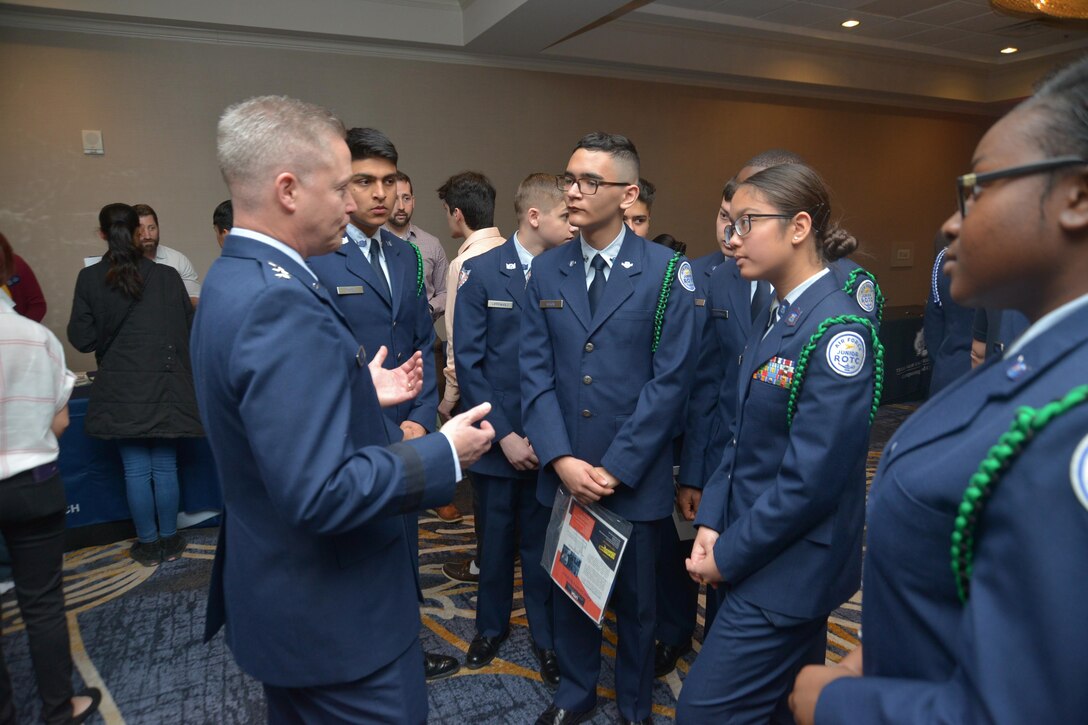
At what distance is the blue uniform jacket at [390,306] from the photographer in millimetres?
2281

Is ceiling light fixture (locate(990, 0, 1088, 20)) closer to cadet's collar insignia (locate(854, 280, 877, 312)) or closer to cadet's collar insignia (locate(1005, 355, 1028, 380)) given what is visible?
cadet's collar insignia (locate(854, 280, 877, 312))

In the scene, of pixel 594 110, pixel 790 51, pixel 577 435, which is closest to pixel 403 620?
pixel 577 435

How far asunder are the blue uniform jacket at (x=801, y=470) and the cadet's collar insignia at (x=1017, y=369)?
792 mm

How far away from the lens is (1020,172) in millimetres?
740

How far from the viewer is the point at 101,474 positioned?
3662 millimetres

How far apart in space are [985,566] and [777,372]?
3.19 ft

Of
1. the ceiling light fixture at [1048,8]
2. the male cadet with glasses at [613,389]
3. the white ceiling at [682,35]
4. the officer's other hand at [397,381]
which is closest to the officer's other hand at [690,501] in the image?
the male cadet with glasses at [613,389]

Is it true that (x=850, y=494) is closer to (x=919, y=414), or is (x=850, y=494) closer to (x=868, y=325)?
(x=868, y=325)

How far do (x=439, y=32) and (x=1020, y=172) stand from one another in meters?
6.14

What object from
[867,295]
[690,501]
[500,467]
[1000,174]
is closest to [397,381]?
[500,467]

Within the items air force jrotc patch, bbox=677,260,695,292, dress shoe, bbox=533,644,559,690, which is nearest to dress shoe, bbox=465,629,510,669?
dress shoe, bbox=533,644,559,690

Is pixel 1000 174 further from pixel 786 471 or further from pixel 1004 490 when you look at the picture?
pixel 786 471

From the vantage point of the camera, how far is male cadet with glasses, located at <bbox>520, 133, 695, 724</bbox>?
2.14 m

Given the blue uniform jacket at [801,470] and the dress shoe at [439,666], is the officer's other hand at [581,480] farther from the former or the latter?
the dress shoe at [439,666]
